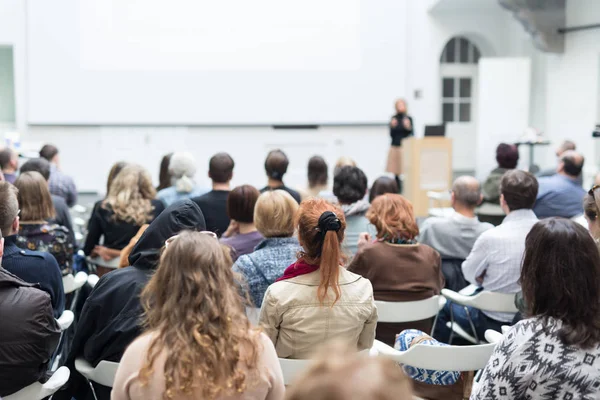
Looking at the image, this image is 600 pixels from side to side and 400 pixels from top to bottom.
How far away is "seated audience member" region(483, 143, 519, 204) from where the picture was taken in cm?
549

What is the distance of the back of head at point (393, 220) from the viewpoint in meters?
3.29

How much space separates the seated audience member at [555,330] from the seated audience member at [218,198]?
2731 millimetres

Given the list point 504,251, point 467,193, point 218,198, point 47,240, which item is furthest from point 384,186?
point 47,240

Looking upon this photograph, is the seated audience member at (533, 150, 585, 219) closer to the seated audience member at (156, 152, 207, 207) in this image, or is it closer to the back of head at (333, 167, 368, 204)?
the back of head at (333, 167, 368, 204)

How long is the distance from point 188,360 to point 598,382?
110 cm

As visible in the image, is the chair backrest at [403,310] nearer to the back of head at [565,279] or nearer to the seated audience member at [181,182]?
the back of head at [565,279]

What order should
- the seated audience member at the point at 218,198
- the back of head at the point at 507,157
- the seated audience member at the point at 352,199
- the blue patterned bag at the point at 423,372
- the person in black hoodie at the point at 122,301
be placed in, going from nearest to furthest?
the person in black hoodie at the point at 122,301 < the blue patterned bag at the point at 423,372 < the seated audience member at the point at 352,199 < the seated audience member at the point at 218,198 < the back of head at the point at 507,157

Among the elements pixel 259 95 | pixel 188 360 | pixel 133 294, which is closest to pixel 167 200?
pixel 133 294

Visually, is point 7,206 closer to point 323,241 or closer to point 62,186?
point 323,241

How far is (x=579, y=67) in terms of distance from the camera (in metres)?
10.3

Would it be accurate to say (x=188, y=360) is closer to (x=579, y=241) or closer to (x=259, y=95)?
(x=579, y=241)

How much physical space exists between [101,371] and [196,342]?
795 millimetres

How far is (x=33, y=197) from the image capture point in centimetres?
380

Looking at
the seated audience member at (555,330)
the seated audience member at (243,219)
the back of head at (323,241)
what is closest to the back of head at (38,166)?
the seated audience member at (243,219)
